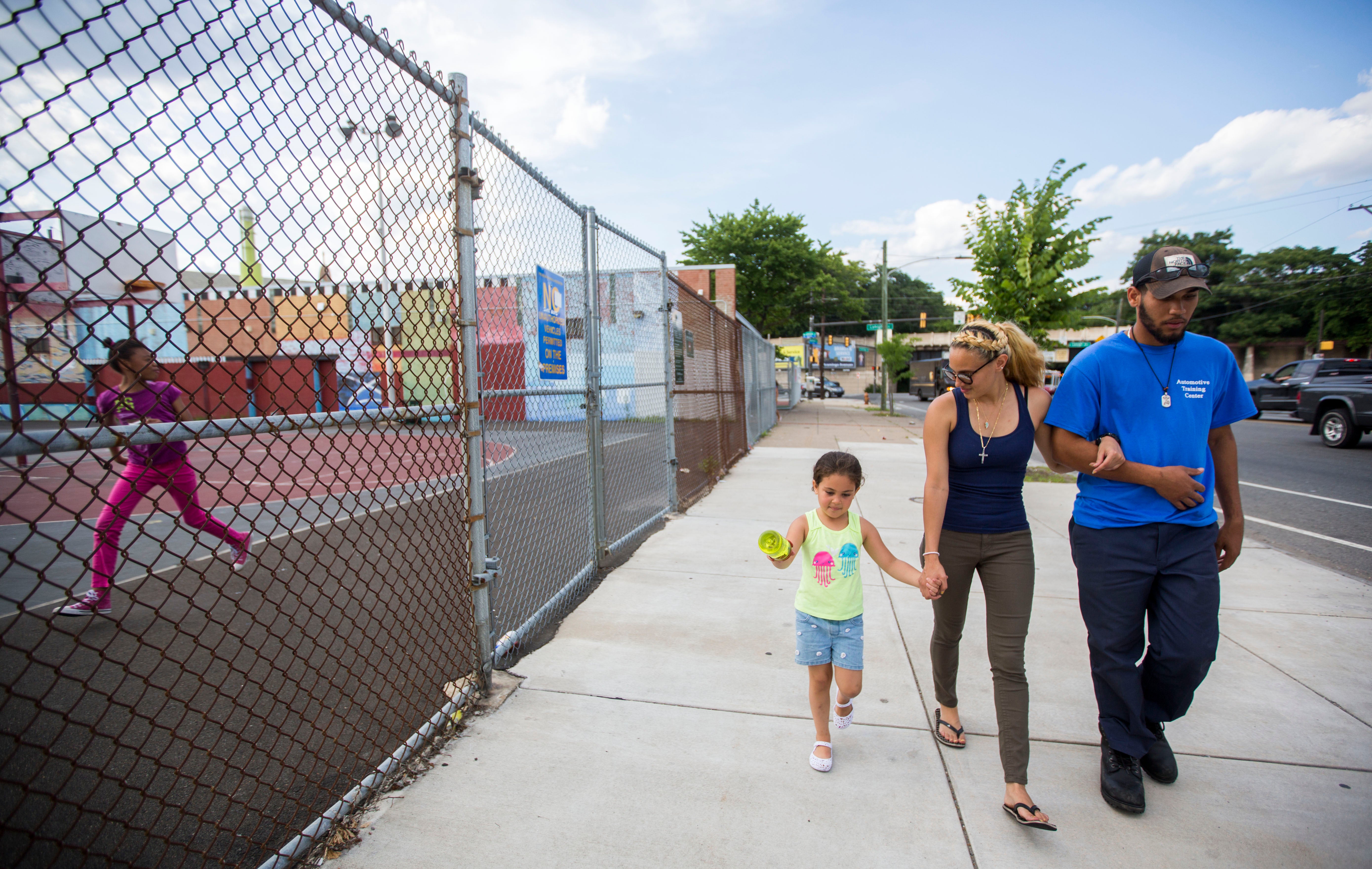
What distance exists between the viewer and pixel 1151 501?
2424 mm

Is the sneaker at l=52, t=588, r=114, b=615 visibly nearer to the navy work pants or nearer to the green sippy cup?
the green sippy cup

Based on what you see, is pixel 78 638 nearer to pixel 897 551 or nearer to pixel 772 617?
pixel 772 617

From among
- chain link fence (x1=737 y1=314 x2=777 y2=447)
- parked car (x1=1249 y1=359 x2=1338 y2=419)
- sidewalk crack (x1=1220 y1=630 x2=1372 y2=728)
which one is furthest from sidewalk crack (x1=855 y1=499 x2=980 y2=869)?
parked car (x1=1249 y1=359 x2=1338 y2=419)

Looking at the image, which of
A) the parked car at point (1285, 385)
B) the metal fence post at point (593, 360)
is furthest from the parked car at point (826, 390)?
the metal fence post at point (593, 360)

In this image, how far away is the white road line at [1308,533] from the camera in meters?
6.24

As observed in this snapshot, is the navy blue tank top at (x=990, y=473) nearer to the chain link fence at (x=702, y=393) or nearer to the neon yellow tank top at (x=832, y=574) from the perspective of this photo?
the neon yellow tank top at (x=832, y=574)

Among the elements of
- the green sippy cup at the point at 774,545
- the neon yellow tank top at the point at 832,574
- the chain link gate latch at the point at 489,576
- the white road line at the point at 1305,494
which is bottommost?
the white road line at the point at 1305,494

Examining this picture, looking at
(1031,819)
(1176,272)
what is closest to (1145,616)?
(1031,819)

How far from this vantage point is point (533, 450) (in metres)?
10.9

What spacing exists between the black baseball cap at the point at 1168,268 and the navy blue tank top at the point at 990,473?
0.57m

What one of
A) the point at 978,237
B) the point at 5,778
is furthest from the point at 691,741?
the point at 978,237

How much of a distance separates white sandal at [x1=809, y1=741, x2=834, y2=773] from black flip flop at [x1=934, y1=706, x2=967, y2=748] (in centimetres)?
52

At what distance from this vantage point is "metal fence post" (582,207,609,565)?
4.64 meters

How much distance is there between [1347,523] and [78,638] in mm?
10049
